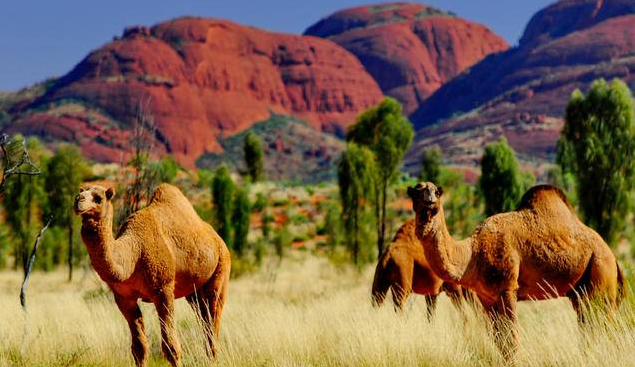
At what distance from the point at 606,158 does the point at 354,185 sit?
33.2 ft

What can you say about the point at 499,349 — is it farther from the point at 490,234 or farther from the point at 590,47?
the point at 590,47

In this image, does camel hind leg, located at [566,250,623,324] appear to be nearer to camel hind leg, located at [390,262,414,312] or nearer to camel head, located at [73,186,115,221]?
camel hind leg, located at [390,262,414,312]

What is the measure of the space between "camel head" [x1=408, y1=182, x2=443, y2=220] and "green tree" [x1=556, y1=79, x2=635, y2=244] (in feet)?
61.9

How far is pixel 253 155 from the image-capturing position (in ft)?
225

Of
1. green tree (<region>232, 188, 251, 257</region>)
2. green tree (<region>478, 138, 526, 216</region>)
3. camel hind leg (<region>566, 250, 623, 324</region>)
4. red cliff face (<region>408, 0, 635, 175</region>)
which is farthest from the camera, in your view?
red cliff face (<region>408, 0, 635, 175</region>)

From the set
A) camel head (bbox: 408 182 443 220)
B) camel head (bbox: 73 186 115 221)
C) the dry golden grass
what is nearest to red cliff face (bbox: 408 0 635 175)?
the dry golden grass

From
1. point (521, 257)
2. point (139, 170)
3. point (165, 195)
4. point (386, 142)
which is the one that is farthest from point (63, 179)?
point (521, 257)

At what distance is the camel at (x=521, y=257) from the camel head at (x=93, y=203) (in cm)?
252

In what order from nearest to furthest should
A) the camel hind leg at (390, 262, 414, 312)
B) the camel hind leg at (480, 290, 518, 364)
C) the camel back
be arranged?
the camel hind leg at (480, 290, 518, 364) → the camel back → the camel hind leg at (390, 262, 414, 312)

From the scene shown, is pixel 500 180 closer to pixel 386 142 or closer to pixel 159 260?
pixel 386 142

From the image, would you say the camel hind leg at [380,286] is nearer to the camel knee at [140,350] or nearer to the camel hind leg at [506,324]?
the camel hind leg at [506,324]

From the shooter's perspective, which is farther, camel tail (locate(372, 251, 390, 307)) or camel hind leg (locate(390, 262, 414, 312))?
camel tail (locate(372, 251, 390, 307))

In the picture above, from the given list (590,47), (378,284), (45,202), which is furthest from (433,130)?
(378,284)

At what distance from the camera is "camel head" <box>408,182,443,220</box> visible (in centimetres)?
599
